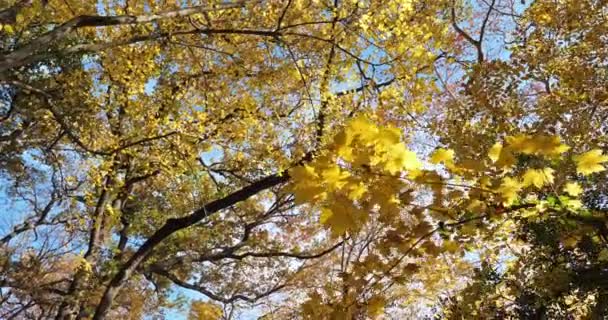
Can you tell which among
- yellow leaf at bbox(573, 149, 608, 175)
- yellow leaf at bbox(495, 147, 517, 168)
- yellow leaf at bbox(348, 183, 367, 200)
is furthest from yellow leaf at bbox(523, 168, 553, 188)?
yellow leaf at bbox(348, 183, 367, 200)

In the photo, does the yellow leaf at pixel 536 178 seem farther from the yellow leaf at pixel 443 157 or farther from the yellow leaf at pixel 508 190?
the yellow leaf at pixel 443 157

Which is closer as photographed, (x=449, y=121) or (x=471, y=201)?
(x=471, y=201)

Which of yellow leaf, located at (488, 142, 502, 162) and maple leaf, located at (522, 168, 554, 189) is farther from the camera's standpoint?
maple leaf, located at (522, 168, 554, 189)

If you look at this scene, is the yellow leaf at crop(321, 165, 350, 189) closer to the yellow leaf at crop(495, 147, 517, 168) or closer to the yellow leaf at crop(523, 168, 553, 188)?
the yellow leaf at crop(495, 147, 517, 168)

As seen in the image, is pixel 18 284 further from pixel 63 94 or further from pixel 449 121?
pixel 449 121

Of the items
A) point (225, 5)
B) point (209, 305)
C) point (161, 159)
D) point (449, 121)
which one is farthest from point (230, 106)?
point (209, 305)

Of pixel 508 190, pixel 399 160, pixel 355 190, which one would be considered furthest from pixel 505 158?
pixel 355 190

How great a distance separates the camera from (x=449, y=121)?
531cm

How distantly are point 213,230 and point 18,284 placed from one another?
11.8ft

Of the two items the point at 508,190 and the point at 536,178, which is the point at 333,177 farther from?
the point at 536,178

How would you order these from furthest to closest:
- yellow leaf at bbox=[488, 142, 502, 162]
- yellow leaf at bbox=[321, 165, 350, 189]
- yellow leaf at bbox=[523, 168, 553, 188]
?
yellow leaf at bbox=[523, 168, 553, 188] → yellow leaf at bbox=[488, 142, 502, 162] → yellow leaf at bbox=[321, 165, 350, 189]

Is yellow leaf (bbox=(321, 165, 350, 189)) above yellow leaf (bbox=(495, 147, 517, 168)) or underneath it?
underneath

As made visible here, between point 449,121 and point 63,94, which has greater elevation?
point 63,94

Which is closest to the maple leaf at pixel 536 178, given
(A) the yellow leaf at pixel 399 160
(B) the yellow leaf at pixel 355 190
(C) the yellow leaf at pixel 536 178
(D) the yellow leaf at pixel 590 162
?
(C) the yellow leaf at pixel 536 178
